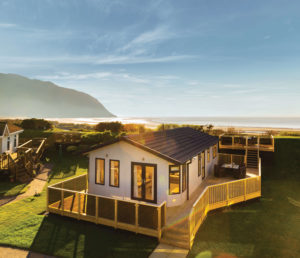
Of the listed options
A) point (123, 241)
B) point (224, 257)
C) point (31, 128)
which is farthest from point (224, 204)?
point (31, 128)

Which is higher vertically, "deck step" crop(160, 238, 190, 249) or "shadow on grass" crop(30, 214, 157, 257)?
"deck step" crop(160, 238, 190, 249)

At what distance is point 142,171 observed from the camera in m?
12.0

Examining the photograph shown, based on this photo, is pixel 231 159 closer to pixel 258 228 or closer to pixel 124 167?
pixel 258 228

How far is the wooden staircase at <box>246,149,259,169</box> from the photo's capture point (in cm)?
2173

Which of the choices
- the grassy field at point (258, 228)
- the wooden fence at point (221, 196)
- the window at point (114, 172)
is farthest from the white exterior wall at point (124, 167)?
the grassy field at point (258, 228)

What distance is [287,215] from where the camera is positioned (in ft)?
39.8

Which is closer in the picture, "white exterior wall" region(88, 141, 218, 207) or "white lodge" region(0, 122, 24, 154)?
"white exterior wall" region(88, 141, 218, 207)

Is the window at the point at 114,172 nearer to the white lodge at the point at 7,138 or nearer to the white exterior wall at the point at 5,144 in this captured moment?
the white lodge at the point at 7,138

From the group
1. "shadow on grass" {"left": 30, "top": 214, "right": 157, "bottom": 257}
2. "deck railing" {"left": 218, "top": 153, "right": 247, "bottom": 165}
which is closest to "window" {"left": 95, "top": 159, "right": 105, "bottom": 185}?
"shadow on grass" {"left": 30, "top": 214, "right": 157, "bottom": 257}

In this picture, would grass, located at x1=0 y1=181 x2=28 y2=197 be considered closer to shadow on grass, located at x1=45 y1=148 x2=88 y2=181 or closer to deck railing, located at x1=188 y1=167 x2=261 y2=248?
shadow on grass, located at x1=45 y1=148 x2=88 y2=181

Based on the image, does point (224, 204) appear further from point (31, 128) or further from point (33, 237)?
point (31, 128)

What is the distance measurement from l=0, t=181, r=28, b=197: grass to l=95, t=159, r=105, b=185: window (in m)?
7.74

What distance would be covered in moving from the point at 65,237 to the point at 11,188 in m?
11.2

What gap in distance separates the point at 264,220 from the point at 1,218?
14.5m
